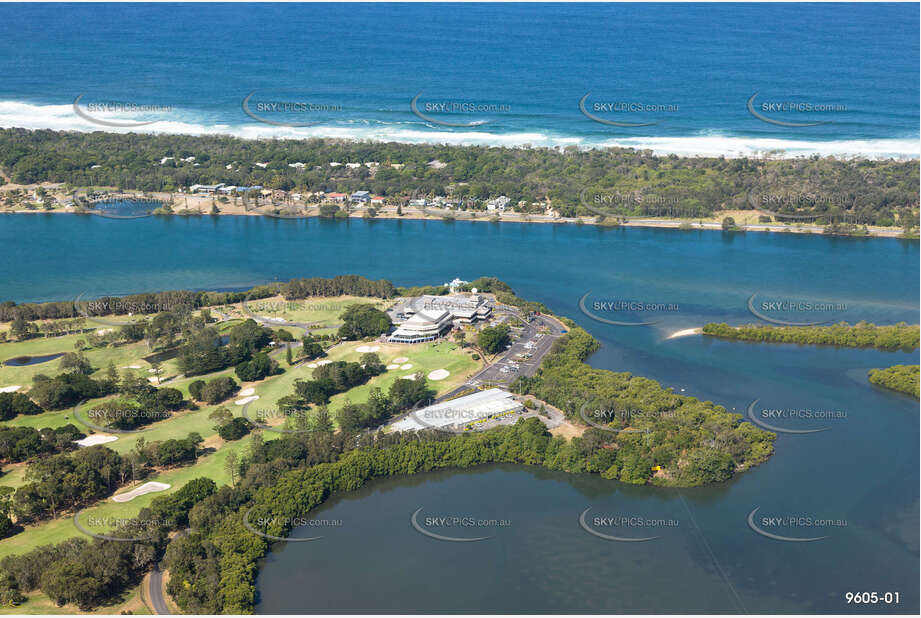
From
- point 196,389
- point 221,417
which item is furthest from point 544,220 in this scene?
point 221,417

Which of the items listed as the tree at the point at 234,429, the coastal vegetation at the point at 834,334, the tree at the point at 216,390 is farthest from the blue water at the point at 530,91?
the tree at the point at 234,429

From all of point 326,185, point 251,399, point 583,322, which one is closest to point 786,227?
point 583,322

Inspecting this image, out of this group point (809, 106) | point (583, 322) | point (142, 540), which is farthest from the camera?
point (809, 106)

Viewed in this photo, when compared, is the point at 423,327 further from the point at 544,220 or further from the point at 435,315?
the point at 544,220

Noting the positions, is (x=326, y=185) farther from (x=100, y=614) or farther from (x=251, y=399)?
(x=100, y=614)

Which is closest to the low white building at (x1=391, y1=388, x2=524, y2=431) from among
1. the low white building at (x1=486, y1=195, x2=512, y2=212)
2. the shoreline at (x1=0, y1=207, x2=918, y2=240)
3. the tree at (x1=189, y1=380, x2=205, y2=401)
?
the tree at (x1=189, y1=380, x2=205, y2=401)

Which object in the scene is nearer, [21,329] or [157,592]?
[157,592]
